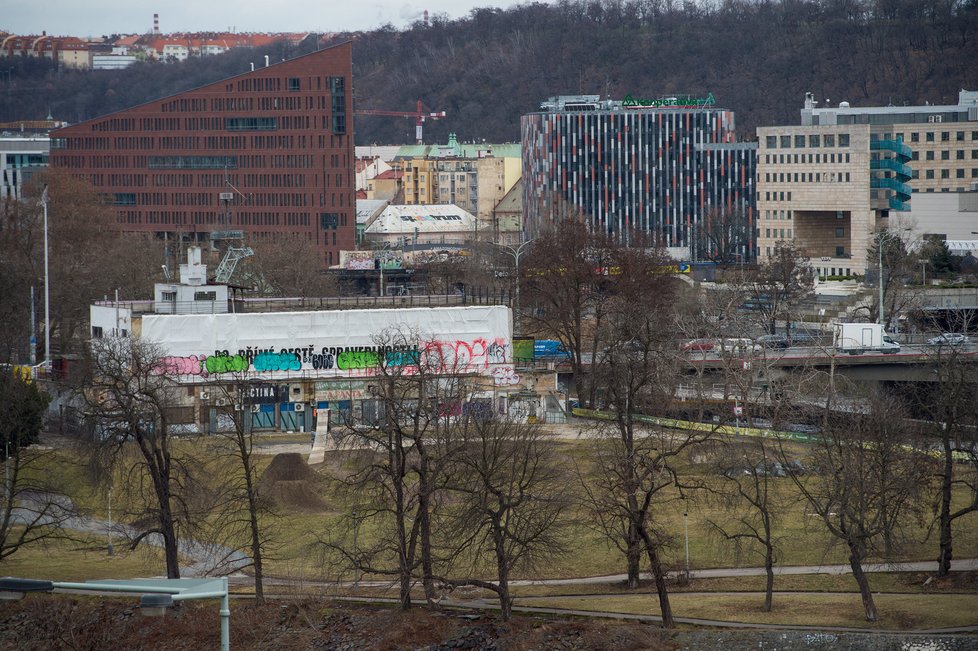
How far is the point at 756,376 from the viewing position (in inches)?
2975

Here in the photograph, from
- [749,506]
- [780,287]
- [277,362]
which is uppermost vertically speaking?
[780,287]

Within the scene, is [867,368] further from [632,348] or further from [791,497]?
[791,497]

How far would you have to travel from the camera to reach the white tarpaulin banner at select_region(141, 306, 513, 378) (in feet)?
245

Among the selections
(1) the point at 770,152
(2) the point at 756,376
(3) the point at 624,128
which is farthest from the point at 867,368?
(3) the point at 624,128

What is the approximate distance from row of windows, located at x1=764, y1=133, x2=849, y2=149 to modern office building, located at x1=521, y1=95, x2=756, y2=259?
2627 cm

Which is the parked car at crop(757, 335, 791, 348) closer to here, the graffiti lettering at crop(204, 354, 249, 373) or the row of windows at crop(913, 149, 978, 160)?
the graffiti lettering at crop(204, 354, 249, 373)

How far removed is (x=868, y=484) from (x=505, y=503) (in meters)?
10.6

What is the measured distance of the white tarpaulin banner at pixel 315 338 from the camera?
74.6 metres

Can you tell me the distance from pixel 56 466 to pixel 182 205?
107m

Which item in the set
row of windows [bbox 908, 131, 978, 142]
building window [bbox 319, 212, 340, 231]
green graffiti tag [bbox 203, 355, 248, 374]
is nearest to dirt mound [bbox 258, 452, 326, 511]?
green graffiti tag [bbox 203, 355, 248, 374]

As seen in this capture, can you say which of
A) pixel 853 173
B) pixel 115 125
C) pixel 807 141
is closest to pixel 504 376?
pixel 853 173

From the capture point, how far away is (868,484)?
151 ft

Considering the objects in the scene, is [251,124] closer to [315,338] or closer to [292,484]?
[315,338]

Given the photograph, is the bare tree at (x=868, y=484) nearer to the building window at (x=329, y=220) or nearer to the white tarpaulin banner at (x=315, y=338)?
the white tarpaulin banner at (x=315, y=338)
